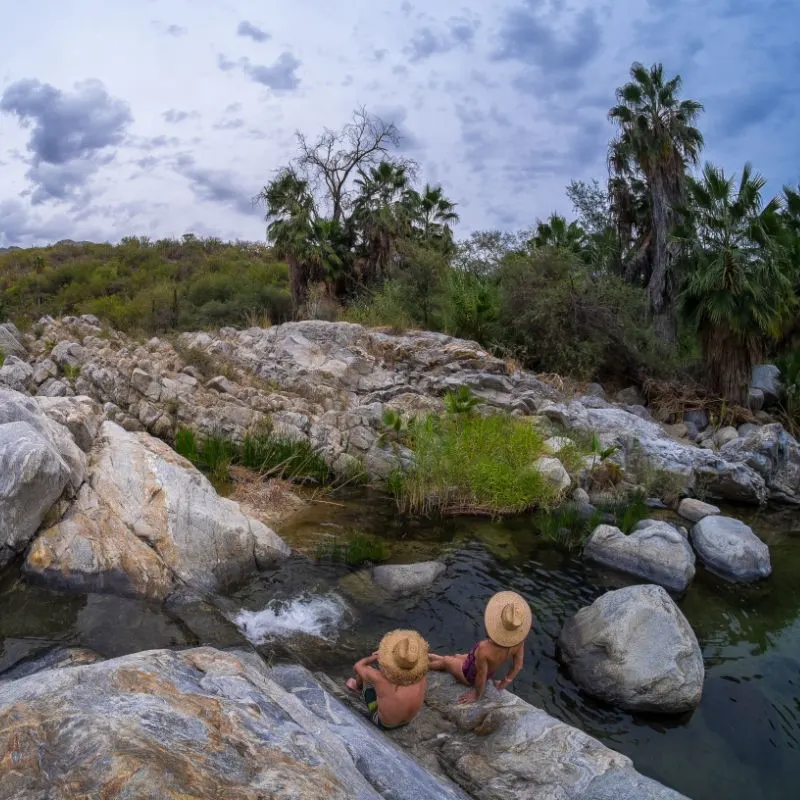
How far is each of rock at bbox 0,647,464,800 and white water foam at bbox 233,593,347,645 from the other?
2503 millimetres

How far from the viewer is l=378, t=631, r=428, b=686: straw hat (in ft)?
13.6

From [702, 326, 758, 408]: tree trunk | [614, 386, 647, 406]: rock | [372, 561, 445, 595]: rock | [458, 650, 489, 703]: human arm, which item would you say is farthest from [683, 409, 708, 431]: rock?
[458, 650, 489, 703]: human arm

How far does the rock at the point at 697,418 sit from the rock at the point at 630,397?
1267 mm

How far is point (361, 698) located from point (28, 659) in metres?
2.57

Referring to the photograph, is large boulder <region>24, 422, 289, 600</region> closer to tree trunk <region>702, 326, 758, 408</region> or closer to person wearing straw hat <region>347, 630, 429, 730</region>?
person wearing straw hat <region>347, 630, 429, 730</region>

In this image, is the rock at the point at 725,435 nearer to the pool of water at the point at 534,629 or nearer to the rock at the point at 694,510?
the rock at the point at 694,510

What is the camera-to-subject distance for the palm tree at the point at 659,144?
22.7m

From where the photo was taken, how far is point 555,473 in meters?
10.9

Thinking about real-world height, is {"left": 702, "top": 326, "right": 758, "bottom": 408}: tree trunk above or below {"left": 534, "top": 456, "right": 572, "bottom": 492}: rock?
above

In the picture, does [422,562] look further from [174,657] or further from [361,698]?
[174,657]

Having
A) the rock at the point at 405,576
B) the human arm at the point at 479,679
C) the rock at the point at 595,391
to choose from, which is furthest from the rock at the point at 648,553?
the rock at the point at 595,391

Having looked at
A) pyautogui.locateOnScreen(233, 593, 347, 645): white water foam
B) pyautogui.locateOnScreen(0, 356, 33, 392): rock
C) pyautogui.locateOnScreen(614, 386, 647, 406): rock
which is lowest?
pyautogui.locateOnScreen(233, 593, 347, 645): white water foam

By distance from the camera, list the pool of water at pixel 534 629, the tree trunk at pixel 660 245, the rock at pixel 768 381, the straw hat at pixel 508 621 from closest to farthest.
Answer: the straw hat at pixel 508 621
the pool of water at pixel 534 629
the rock at pixel 768 381
the tree trunk at pixel 660 245

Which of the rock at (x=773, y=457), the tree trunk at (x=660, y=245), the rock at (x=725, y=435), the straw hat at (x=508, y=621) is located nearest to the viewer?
the straw hat at (x=508, y=621)
